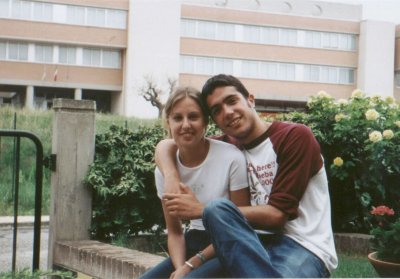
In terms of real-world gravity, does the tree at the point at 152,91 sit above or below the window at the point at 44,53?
below

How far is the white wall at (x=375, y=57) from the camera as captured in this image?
1853 cm

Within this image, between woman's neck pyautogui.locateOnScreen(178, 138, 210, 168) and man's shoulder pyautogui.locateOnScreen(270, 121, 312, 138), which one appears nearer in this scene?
man's shoulder pyautogui.locateOnScreen(270, 121, 312, 138)

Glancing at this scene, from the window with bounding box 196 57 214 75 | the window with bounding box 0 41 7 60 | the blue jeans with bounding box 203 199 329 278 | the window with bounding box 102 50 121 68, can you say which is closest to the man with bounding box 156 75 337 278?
the blue jeans with bounding box 203 199 329 278

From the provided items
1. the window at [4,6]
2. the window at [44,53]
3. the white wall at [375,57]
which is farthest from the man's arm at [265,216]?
the window at [44,53]

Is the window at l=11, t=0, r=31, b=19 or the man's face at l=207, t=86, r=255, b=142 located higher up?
the window at l=11, t=0, r=31, b=19

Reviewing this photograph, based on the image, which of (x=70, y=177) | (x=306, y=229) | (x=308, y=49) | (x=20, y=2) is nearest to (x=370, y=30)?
(x=308, y=49)

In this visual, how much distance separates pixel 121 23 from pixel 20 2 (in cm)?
575

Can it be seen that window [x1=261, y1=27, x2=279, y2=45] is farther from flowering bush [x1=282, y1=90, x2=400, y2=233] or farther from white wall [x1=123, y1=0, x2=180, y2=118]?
flowering bush [x1=282, y1=90, x2=400, y2=233]

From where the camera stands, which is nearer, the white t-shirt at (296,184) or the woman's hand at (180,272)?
the white t-shirt at (296,184)

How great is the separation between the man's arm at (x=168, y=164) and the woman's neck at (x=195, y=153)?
0.04 m

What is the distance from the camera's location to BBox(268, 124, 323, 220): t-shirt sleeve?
1.60m

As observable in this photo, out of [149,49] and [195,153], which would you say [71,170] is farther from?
[149,49]

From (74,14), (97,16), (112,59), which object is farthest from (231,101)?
(112,59)

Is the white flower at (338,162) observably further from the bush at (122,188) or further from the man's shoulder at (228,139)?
the man's shoulder at (228,139)
